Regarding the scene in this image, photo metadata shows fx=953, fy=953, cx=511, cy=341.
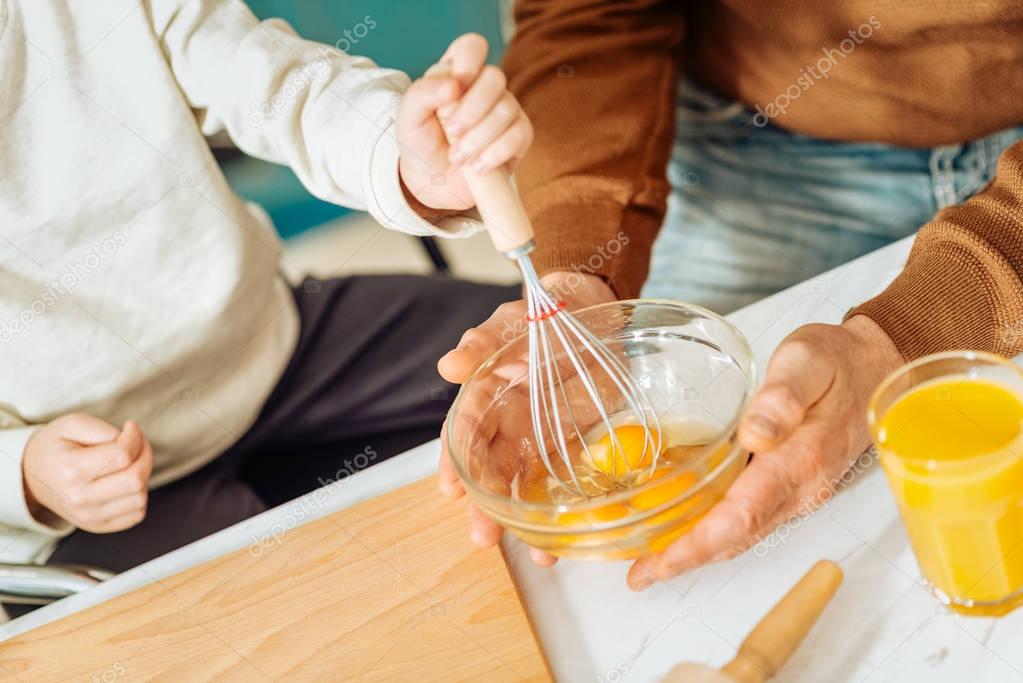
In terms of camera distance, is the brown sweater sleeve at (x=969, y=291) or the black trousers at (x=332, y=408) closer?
the brown sweater sleeve at (x=969, y=291)

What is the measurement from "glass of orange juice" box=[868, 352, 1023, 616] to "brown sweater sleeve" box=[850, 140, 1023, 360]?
14 centimetres

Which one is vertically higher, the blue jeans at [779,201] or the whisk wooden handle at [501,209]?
the whisk wooden handle at [501,209]

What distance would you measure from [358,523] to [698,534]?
228mm

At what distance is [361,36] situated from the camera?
70.6 inches

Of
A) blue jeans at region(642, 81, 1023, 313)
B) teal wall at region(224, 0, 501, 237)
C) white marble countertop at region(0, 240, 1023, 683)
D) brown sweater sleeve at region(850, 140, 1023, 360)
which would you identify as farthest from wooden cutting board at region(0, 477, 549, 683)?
teal wall at region(224, 0, 501, 237)

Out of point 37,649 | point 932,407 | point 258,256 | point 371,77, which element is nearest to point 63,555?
point 37,649

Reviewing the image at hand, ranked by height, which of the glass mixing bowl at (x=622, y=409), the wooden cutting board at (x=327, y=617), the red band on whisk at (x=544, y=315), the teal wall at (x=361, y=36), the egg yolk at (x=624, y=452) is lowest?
the teal wall at (x=361, y=36)

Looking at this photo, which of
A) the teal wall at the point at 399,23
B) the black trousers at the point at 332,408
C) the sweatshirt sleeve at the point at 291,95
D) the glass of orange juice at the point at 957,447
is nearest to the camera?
the glass of orange juice at the point at 957,447

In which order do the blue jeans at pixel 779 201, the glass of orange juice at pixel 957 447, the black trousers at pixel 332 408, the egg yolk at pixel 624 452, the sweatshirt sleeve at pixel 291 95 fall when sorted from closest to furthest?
the glass of orange juice at pixel 957 447, the egg yolk at pixel 624 452, the sweatshirt sleeve at pixel 291 95, the black trousers at pixel 332 408, the blue jeans at pixel 779 201

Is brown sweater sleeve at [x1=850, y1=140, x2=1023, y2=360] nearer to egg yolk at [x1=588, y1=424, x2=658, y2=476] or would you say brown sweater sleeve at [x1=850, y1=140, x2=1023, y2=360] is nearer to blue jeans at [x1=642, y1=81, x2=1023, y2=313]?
egg yolk at [x1=588, y1=424, x2=658, y2=476]

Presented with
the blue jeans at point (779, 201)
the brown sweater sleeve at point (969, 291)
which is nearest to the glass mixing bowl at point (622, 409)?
the brown sweater sleeve at point (969, 291)

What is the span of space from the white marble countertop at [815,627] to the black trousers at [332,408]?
0.33 meters

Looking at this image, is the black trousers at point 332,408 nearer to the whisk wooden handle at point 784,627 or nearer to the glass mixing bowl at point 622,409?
the glass mixing bowl at point 622,409

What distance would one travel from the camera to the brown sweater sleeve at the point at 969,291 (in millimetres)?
586
